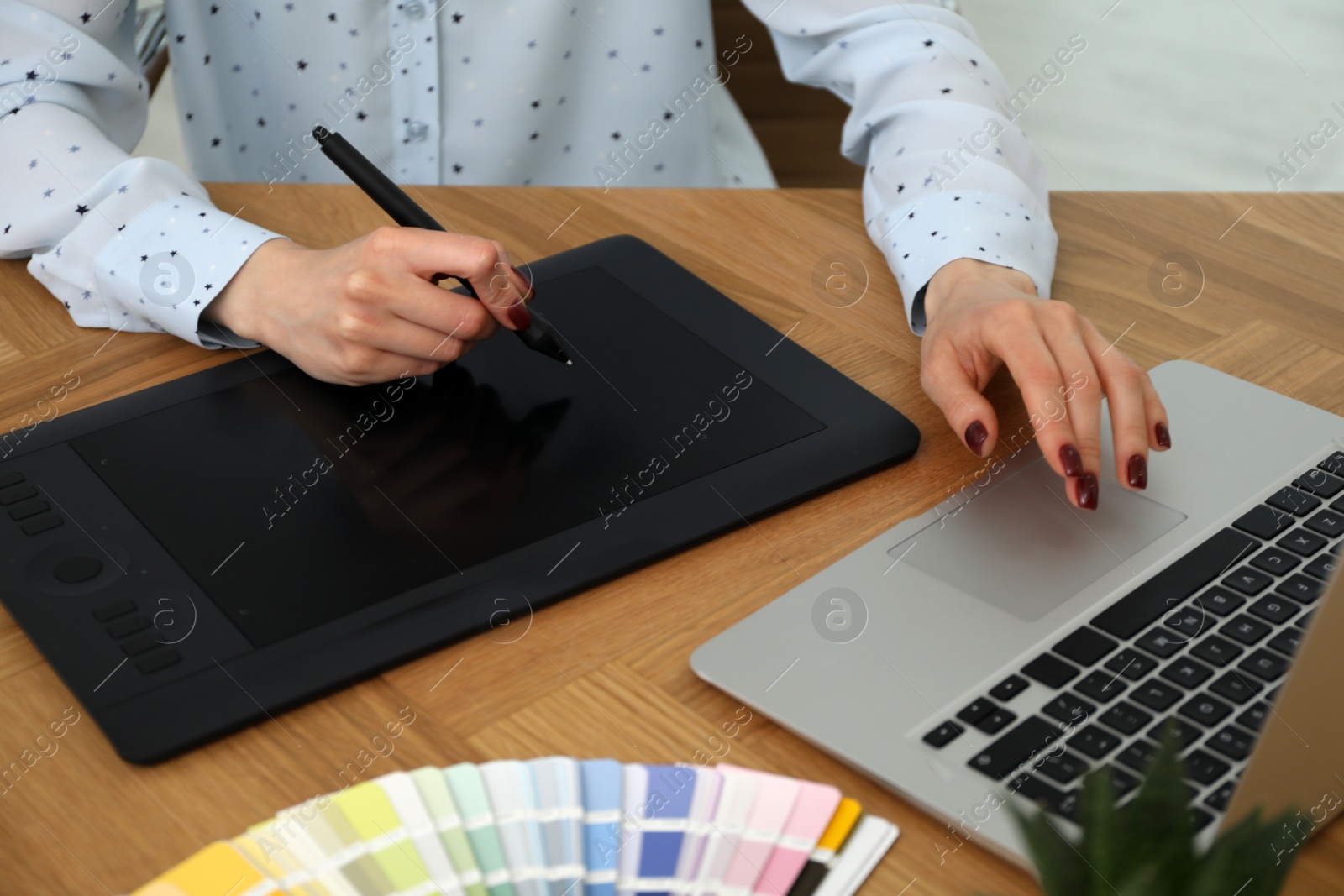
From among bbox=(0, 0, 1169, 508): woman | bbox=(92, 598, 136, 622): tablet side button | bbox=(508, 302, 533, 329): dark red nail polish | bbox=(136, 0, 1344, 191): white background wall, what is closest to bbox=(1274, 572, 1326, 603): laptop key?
bbox=(0, 0, 1169, 508): woman

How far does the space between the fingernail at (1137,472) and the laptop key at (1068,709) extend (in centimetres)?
18

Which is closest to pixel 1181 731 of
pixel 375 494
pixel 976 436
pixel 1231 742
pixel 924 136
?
pixel 1231 742

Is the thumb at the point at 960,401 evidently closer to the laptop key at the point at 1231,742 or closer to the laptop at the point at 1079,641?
the laptop at the point at 1079,641

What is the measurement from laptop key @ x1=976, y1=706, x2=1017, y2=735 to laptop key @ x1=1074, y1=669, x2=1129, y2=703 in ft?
0.11

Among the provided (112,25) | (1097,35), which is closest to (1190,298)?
(112,25)

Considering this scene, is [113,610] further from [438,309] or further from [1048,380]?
[1048,380]

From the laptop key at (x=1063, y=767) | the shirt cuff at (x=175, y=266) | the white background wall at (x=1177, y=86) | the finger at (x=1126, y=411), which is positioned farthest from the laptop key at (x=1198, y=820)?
the white background wall at (x=1177, y=86)

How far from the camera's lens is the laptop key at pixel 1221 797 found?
0.42 meters

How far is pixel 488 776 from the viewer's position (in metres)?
0.47

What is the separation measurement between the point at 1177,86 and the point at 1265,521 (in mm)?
3130

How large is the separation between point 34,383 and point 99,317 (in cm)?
8

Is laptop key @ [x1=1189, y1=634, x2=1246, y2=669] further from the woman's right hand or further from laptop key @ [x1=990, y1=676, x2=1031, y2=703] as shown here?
the woman's right hand

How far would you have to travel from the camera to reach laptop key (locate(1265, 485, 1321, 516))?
0.60 m

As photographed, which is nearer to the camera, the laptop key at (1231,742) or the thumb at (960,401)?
the laptop key at (1231,742)
